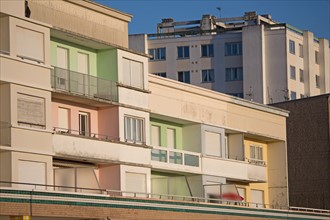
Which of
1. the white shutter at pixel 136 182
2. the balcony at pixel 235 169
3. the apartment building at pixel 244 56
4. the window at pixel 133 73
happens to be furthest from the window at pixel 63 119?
the apartment building at pixel 244 56

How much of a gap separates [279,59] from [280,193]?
114ft

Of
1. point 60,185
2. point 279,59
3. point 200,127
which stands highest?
point 279,59

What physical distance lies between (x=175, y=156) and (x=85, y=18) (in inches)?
369

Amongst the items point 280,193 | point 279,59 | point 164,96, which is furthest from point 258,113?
point 279,59

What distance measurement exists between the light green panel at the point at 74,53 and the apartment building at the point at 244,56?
46.8 meters

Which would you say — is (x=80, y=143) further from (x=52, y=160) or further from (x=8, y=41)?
(x=8, y=41)

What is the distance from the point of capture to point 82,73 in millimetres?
46125

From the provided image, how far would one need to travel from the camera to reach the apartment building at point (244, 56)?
3723 inches

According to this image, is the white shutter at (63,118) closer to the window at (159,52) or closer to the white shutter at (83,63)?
the white shutter at (83,63)

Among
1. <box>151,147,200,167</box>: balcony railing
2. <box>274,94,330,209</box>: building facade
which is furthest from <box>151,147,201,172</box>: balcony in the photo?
<box>274,94,330,209</box>: building facade

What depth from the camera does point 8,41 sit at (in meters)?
41.1

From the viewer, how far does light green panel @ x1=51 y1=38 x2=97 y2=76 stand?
148ft

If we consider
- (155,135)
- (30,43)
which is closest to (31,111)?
(30,43)

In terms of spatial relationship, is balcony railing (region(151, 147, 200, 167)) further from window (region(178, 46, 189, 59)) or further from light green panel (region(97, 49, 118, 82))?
window (region(178, 46, 189, 59))
